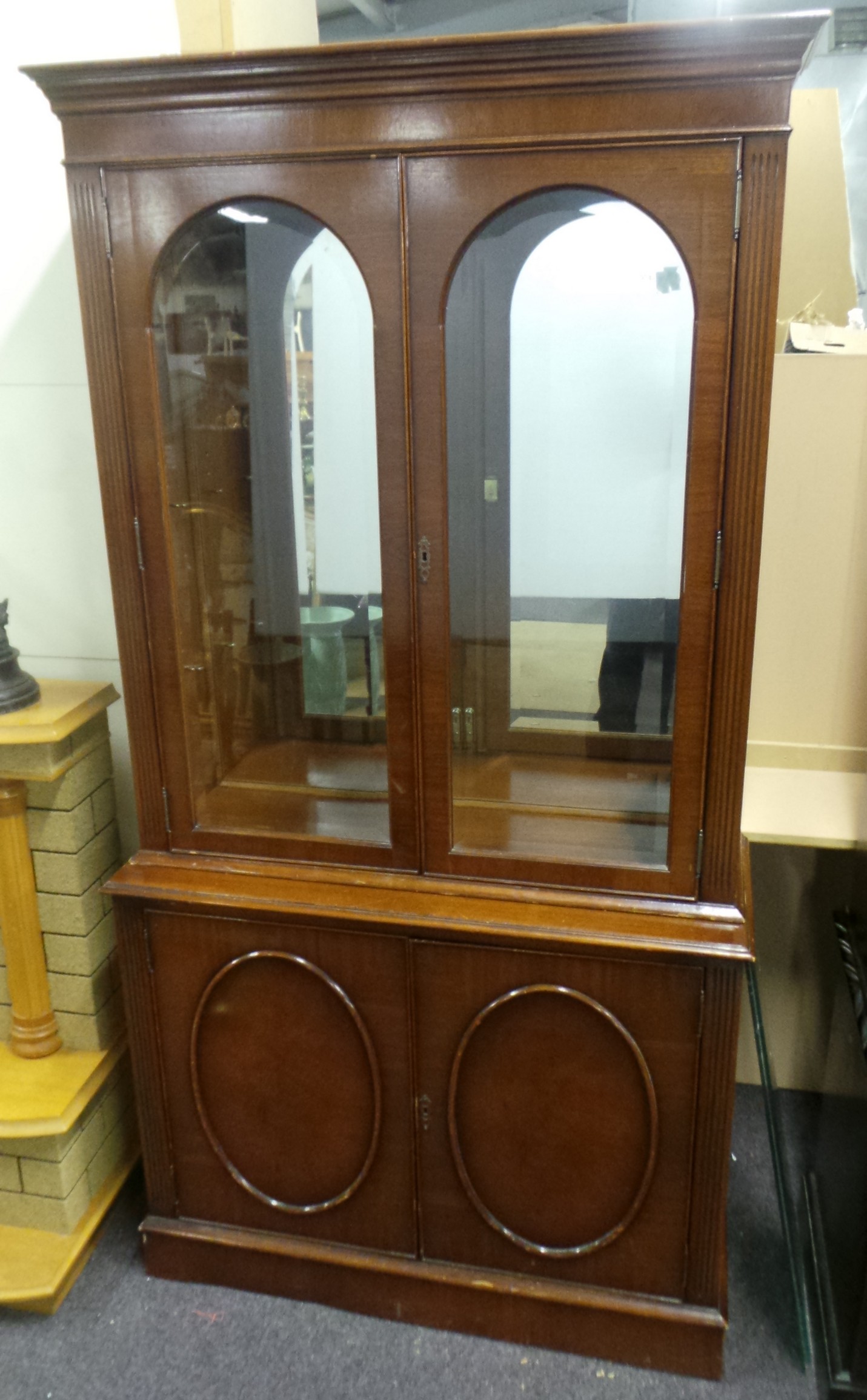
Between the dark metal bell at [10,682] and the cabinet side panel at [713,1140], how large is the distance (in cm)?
116

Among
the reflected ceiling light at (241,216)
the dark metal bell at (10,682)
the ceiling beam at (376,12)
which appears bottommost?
the dark metal bell at (10,682)

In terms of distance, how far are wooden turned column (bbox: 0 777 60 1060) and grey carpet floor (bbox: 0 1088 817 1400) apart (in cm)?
43

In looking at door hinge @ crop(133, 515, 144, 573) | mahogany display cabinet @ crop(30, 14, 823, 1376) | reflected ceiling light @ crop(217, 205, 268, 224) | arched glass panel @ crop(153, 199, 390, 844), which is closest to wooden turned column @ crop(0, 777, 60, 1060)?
mahogany display cabinet @ crop(30, 14, 823, 1376)

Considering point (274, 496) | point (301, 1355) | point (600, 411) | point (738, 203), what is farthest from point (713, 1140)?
point (738, 203)

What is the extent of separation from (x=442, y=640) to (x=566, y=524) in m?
0.24

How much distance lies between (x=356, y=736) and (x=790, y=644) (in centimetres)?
84

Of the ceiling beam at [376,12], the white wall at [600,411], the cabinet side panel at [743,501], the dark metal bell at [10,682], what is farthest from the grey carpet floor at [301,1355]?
the ceiling beam at [376,12]

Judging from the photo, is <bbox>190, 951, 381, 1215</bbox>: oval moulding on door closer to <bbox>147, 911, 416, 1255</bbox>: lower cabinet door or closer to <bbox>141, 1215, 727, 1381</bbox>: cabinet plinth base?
<bbox>147, 911, 416, 1255</bbox>: lower cabinet door

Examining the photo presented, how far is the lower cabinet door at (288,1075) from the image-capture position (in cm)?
158

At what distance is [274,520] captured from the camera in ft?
5.15

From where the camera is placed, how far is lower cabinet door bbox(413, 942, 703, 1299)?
148cm

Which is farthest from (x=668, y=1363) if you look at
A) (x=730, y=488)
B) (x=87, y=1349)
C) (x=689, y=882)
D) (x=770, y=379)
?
(x=770, y=379)

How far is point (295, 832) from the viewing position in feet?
5.19

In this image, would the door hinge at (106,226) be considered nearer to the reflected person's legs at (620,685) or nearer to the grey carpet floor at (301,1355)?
the reflected person's legs at (620,685)
